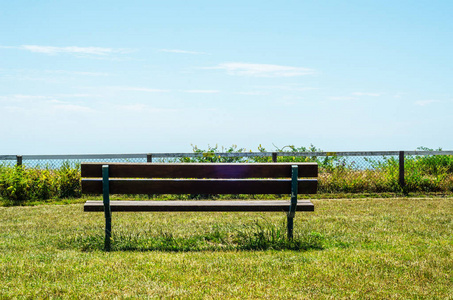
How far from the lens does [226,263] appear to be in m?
4.94

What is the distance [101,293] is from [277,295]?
1458 mm

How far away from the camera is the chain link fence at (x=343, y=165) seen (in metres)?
13.5

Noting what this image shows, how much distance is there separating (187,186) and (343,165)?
29.6 feet

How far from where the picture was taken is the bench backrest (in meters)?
5.83

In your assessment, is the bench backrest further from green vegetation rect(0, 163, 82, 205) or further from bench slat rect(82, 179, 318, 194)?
green vegetation rect(0, 163, 82, 205)

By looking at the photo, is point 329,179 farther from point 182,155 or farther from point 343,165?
point 182,155

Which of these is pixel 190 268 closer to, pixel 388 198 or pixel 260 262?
pixel 260 262

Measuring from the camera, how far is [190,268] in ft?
15.6

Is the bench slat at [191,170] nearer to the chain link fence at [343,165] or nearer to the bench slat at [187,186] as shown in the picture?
the bench slat at [187,186]

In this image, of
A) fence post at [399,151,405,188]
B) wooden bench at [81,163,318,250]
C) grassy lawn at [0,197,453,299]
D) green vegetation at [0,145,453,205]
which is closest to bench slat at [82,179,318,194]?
wooden bench at [81,163,318,250]

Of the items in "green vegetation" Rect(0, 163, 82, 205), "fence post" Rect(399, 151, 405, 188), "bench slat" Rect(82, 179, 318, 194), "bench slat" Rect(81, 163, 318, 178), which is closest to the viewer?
"bench slat" Rect(81, 163, 318, 178)

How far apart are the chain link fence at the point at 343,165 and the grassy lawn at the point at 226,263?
5.26 metres

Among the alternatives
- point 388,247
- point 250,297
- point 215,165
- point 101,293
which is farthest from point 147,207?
point 388,247

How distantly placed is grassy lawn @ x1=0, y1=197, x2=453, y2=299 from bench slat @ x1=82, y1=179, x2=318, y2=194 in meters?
0.67
